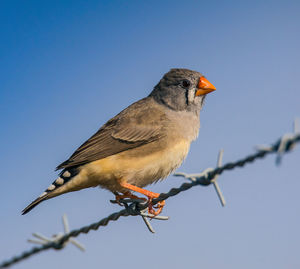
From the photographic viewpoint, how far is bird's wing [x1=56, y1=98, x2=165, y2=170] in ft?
17.0

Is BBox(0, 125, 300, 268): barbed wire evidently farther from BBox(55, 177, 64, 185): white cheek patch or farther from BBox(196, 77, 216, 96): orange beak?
BBox(196, 77, 216, 96): orange beak

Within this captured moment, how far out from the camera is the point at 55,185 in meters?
4.89

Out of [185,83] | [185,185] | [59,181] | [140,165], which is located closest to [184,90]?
[185,83]

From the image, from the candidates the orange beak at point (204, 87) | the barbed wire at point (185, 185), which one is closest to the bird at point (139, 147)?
the orange beak at point (204, 87)

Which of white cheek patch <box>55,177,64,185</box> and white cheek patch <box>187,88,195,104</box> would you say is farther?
white cheek patch <box>187,88,195,104</box>

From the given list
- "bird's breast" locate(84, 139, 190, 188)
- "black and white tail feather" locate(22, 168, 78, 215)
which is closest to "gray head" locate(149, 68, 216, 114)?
"bird's breast" locate(84, 139, 190, 188)

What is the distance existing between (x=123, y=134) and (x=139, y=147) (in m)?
0.38

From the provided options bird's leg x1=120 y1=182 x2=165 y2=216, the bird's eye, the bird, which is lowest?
bird's leg x1=120 y1=182 x2=165 y2=216

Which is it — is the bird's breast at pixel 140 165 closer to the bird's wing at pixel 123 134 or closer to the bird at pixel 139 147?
the bird at pixel 139 147

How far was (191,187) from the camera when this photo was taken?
300 centimetres

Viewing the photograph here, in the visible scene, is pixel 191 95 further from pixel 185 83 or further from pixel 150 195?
pixel 150 195

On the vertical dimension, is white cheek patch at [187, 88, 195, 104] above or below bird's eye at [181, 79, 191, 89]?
below

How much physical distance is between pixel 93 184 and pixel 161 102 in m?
1.69

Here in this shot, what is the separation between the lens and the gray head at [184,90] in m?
5.81
